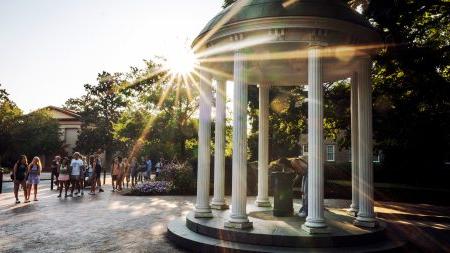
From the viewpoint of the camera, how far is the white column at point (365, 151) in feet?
30.5

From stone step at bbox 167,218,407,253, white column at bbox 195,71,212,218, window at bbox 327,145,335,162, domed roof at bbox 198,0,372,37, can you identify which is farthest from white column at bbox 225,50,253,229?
window at bbox 327,145,335,162

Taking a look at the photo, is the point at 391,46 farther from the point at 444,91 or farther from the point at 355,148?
the point at 355,148

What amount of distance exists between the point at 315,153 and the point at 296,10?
3.33 metres

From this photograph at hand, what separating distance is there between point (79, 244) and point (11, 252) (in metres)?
1.34

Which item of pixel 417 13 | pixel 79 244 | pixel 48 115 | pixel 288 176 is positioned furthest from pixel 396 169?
pixel 48 115

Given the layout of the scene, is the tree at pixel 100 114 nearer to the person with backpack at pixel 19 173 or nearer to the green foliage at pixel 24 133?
the green foliage at pixel 24 133

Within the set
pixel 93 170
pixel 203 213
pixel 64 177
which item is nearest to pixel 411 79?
pixel 203 213

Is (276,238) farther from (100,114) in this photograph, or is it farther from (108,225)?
(100,114)

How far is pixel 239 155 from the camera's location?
8.80 m

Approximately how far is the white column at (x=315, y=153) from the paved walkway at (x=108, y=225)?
8.97ft

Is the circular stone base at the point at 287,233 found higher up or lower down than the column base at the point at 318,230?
lower down

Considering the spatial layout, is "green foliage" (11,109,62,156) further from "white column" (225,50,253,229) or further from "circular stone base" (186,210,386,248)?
"white column" (225,50,253,229)

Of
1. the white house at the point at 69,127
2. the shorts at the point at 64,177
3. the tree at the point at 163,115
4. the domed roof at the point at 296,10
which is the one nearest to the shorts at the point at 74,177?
Answer: the shorts at the point at 64,177

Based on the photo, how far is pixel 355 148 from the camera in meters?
11.5
